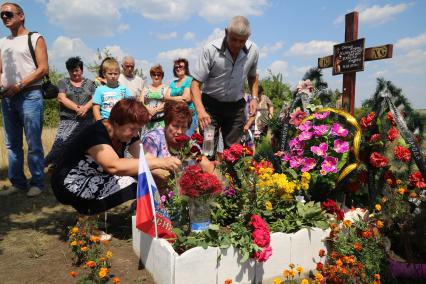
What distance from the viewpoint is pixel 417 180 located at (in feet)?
9.50

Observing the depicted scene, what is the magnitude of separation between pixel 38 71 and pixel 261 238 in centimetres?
334

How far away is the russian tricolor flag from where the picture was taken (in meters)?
2.34

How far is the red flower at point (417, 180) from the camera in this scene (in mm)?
2873

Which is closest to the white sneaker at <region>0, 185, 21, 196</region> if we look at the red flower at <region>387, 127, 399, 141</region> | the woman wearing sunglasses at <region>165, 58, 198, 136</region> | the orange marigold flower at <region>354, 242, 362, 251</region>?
the woman wearing sunglasses at <region>165, 58, 198, 136</region>

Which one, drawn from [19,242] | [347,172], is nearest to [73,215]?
[19,242]

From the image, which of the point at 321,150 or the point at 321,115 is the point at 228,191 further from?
the point at 321,115

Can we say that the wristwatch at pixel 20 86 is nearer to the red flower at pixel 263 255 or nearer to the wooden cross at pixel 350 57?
the red flower at pixel 263 255

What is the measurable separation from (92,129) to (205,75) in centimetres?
131

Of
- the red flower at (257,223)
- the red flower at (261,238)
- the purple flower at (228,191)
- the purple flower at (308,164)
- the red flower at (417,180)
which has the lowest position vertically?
the red flower at (261,238)

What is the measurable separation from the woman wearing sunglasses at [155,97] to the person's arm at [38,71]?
1.43 m

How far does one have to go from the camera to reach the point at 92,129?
9.53ft

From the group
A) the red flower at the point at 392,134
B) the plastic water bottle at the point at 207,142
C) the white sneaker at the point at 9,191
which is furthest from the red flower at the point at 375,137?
the white sneaker at the point at 9,191

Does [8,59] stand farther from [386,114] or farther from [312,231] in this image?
[386,114]

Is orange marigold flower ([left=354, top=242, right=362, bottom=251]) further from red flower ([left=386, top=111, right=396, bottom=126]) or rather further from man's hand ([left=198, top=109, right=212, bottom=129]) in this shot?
man's hand ([left=198, top=109, right=212, bottom=129])
